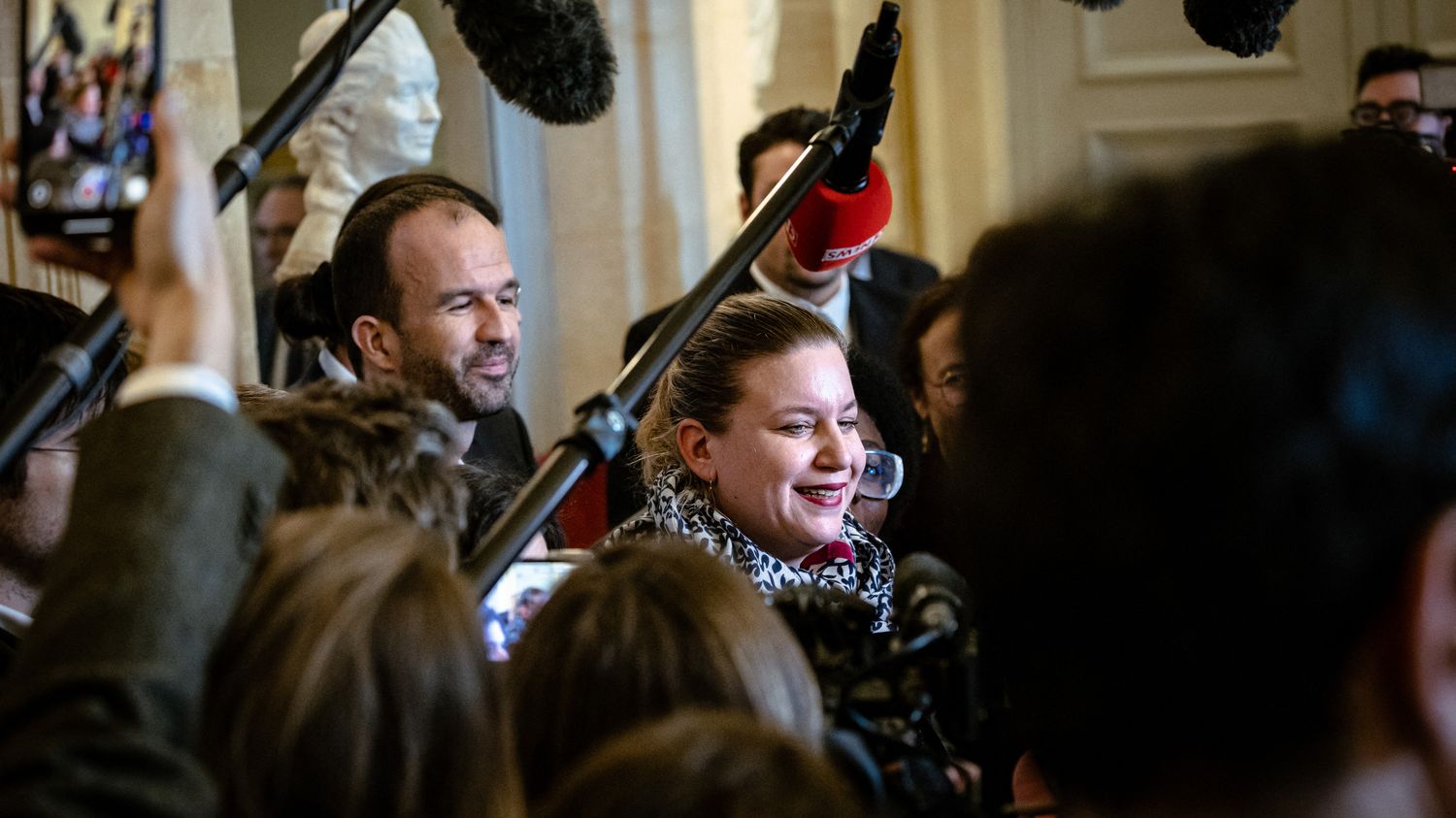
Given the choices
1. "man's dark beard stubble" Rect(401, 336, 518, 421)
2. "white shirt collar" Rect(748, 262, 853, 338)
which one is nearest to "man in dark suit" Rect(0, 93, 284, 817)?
"man's dark beard stubble" Rect(401, 336, 518, 421)

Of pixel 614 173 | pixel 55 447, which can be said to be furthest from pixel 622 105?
pixel 55 447

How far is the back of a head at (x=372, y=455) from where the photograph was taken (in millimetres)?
1165

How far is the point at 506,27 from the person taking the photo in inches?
53.7

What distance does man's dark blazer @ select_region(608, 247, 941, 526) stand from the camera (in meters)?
2.75

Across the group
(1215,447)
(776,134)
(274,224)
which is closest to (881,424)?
(776,134)

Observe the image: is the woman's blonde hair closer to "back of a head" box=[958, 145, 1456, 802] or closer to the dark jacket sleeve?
the dark jacket sleeve

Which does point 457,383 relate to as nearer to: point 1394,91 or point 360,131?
point 360,131

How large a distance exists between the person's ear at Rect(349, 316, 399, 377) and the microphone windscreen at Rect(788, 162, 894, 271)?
117cm

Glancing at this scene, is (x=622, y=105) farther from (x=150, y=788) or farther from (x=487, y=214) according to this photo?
(x=150, y=788)

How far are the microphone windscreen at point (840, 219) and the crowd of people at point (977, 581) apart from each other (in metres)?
0.43

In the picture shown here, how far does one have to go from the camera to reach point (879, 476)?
238 cm

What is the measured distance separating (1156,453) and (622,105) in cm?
370

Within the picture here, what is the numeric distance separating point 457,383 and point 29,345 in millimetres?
793

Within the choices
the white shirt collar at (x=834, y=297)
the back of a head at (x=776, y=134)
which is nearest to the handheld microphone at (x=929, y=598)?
the white shirt collar at (x=834, y=297)
